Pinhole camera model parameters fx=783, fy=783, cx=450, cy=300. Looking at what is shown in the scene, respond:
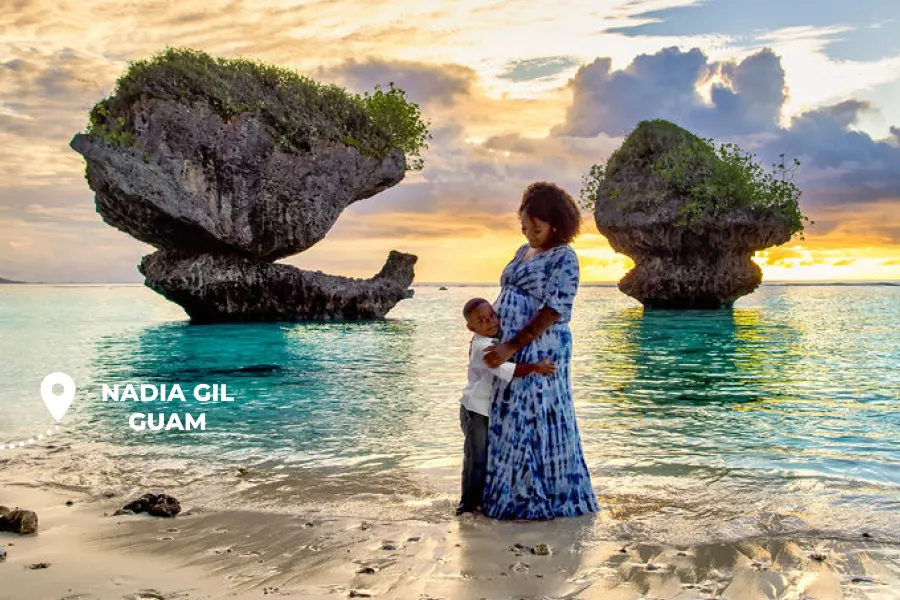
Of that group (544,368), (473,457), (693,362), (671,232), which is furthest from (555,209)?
(671,232)

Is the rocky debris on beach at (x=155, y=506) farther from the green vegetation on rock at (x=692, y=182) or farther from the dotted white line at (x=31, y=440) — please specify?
the green vegetation on rock at (x=692, y=182)

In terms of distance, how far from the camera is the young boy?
4996 mm

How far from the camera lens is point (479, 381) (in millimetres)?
5188

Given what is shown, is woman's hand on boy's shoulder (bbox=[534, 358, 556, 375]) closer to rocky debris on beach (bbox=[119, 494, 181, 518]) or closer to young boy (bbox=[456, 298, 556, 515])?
young boy (bbox=[456, 298, 556, 515])

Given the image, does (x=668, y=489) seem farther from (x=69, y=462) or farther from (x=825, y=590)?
(x=69, y=462)

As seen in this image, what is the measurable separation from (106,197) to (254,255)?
546cm

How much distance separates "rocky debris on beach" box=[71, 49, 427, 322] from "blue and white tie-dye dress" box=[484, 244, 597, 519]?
22149 millimetres

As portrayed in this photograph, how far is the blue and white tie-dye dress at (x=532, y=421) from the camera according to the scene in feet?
16.8

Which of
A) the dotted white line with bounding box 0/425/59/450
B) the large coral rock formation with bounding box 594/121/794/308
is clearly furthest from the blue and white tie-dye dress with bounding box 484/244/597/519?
the large coral rock formation with bounding box 594/121/794/308

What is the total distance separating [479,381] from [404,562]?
135cm

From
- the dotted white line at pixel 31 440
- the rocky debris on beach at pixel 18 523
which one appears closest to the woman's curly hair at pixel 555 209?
the rocky debris on beach at pixel 18 523

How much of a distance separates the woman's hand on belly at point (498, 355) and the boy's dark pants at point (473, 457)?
1.46ft

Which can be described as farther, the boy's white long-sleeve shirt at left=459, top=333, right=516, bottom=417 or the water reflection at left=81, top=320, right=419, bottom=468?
the water reflection at left=81, top=320, right=419, bottom=468

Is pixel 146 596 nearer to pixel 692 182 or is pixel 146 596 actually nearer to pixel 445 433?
pixel 445 433
